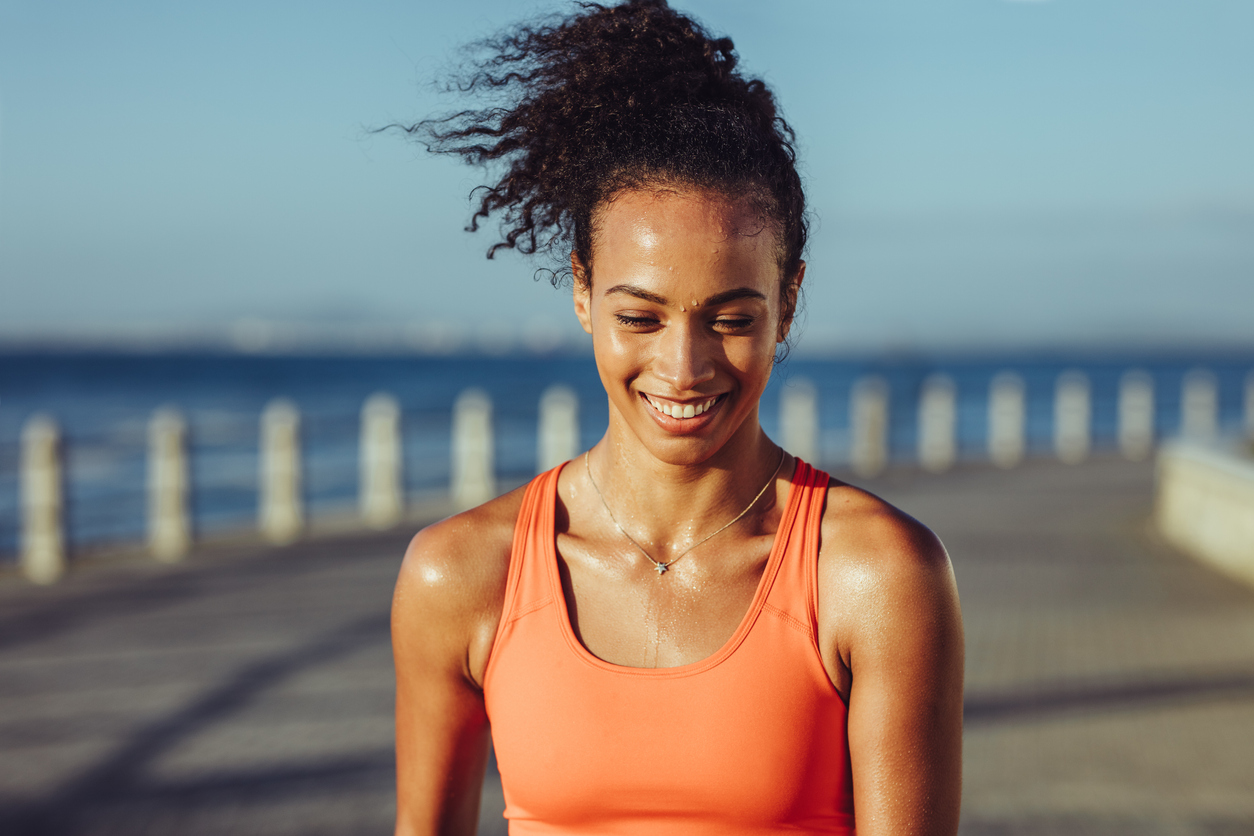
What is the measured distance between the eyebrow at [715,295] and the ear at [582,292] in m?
0.17

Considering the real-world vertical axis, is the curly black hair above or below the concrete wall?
above

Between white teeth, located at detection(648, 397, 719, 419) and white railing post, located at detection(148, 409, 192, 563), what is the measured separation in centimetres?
977

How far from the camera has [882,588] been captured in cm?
175

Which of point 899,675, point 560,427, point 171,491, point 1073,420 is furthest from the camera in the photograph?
point 1073,420

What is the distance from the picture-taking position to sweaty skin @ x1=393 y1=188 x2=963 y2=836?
1.75 meters

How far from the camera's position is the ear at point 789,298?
2000mm

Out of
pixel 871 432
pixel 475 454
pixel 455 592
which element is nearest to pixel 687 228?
pixel 455 592

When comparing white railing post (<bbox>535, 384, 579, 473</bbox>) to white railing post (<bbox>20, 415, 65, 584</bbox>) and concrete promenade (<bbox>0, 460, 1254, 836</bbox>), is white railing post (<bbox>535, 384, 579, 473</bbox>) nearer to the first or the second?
concrete promenade (<bbox>0, 460, 1254, 836</bbox>)

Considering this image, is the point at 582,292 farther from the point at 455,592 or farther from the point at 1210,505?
the point at 1210,505

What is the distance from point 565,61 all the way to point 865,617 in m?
1.10

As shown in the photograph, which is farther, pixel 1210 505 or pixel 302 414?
pixel 302 414

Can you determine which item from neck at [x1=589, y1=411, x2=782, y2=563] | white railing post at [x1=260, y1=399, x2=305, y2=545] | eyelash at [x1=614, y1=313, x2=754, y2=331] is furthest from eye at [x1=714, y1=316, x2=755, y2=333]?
white railing post at [x1=260, y1=399, x2=305, y2=545]

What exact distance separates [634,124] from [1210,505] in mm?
9686

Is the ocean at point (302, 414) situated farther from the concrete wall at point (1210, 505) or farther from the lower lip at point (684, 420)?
the concrete wall at point (1210, 505)
